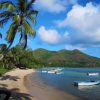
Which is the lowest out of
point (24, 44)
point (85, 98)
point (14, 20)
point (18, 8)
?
point (85, 98)

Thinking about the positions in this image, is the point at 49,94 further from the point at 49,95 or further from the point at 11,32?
the point at 11,32

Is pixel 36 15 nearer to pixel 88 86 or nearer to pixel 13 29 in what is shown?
pixel 13 29

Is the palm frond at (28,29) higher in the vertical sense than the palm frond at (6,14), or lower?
lower

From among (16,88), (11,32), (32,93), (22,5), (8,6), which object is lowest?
(32,93)

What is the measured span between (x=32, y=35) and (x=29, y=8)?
11.6 feet

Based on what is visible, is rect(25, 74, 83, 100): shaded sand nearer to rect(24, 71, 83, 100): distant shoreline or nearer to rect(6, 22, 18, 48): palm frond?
rect(24, 71, 83, 100): distant shoreline

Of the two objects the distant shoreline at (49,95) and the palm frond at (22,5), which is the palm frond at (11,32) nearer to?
the palm frond at (22,5)

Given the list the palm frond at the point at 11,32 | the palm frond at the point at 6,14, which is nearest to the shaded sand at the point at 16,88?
the palm frond at the point at 11,32

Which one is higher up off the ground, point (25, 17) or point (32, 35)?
point (25, 17)

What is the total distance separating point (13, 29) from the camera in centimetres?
2681

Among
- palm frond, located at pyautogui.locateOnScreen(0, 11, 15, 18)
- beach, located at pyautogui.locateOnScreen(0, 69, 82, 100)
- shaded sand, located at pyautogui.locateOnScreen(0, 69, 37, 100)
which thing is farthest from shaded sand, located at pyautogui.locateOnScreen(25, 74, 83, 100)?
palm frond, located at pyautogui.locateOnScreen(0, 11, 15, 18)

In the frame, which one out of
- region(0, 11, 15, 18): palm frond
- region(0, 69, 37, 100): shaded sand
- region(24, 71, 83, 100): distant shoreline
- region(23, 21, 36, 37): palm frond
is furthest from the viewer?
region(24, 71, 83, 100): distant shoreline

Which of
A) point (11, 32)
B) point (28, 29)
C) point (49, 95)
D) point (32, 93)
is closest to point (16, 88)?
point (32, 93)

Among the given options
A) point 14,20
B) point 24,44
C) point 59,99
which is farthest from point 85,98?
point 14,20
